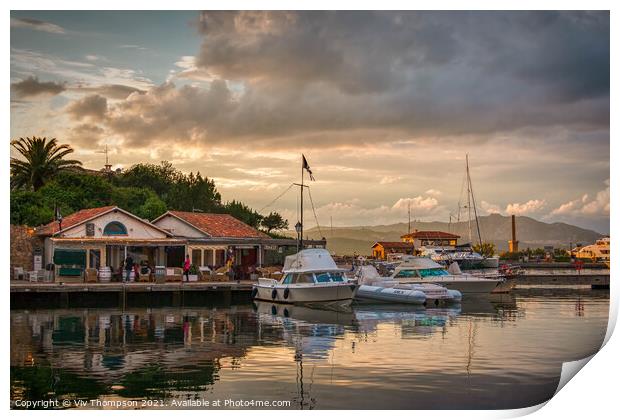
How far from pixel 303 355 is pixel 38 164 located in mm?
45953

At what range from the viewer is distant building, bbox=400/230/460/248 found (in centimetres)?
12710

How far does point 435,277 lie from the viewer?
51906 mm

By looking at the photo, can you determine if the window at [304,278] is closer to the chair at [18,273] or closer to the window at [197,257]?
the window at [197,257]

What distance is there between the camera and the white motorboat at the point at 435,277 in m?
51.5

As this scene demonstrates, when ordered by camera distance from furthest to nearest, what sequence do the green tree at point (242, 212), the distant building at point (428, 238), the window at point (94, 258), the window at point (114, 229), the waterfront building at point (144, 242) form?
1. the distant building at point (428, 238)
2. the green tree at point (242, 212)
3. the window at point (114, 229)
4. the window at point (94, 258)
5. the waterfront building at point (144, 242)

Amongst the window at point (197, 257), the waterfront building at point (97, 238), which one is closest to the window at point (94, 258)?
the waterfront building at point (97, 238)

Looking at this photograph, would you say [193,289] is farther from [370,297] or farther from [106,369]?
[106,369]

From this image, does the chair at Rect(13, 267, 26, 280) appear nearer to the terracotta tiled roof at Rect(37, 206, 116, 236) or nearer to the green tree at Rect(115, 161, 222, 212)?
the terracotta tiled roof at Rect(37, 206, 116, 236)

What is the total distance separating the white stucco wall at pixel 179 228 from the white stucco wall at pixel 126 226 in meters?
3.40

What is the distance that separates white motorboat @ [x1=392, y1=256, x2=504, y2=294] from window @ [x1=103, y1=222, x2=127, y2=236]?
17.3 m

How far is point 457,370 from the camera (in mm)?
21359

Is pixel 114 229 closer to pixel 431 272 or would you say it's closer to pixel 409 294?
pixel 409 294

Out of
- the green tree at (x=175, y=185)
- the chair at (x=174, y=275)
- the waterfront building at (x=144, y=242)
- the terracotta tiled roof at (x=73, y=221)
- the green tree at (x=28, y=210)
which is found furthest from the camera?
the green tree at (x=175, y=185)

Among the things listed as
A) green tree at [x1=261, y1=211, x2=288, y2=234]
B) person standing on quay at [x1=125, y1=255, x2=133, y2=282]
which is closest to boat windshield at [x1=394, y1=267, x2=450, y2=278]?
person standing on quay at [x1=125, y1=255, x2=133, y2=282]
